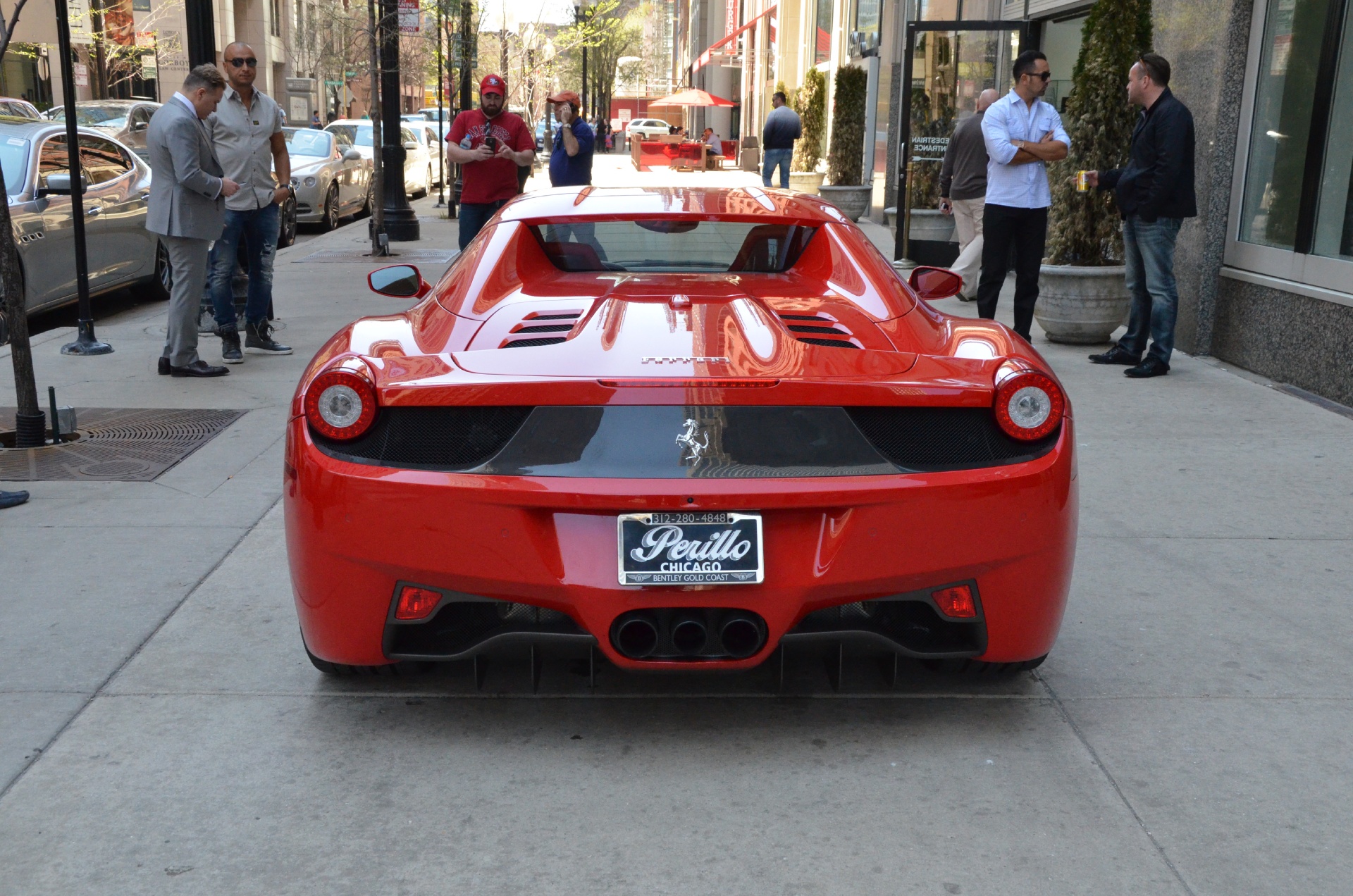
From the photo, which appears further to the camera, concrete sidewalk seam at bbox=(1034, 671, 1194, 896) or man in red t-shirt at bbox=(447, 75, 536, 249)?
man in red t-shirt at bbox=(447, 75, 536, 249)

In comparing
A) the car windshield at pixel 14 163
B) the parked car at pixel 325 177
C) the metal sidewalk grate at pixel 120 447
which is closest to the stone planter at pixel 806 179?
the parked car at pixel 325 177

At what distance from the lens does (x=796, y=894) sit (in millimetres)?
2621

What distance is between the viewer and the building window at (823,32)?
30016 millimetres

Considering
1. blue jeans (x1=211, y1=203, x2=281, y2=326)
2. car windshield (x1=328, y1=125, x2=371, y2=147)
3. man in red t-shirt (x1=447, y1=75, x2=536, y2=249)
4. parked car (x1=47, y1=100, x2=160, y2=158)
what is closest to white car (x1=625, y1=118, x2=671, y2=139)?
car windshield (x1=328, y1=125, x2=371, y2=147)

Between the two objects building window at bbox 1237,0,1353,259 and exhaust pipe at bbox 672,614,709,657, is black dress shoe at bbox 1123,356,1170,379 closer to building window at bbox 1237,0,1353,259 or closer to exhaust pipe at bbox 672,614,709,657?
building window at bbox 1237,0,1353,259

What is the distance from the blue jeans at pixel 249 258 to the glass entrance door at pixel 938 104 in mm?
7213

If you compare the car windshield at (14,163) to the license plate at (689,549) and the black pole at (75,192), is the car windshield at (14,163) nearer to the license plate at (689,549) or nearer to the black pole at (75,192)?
the black pole at (75,192)

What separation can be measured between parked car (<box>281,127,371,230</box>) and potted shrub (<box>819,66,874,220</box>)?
7027 millimetres

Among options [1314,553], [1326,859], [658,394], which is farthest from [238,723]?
[1314,553]

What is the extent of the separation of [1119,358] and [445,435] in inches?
254

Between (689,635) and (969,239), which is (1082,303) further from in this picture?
(689,635)

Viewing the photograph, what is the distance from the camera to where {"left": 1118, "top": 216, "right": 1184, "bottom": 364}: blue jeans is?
8.09 m

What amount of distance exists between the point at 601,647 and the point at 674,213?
1556 mm

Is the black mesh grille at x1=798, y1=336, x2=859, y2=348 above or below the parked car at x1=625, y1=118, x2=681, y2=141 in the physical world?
above
